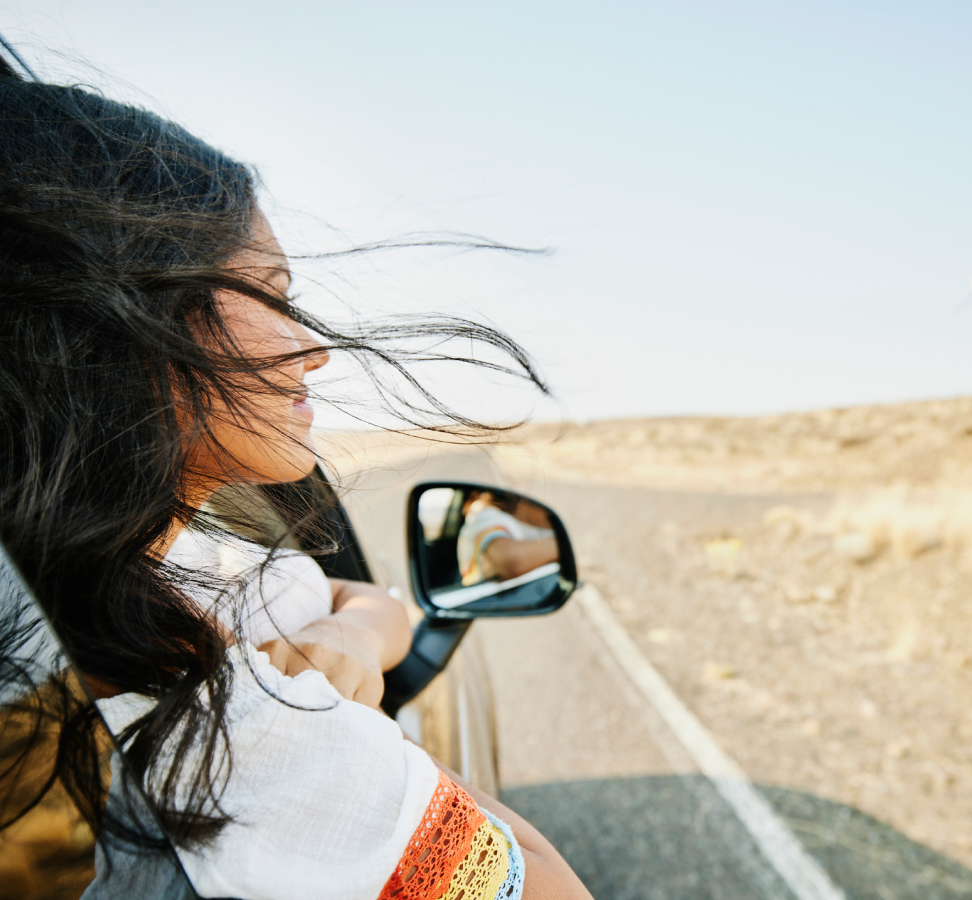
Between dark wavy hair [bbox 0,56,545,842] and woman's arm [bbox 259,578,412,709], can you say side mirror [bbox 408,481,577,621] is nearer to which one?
woman's arm [bbox 259,578,412,709]

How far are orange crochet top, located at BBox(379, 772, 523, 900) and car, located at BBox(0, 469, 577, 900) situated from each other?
0.21 metres

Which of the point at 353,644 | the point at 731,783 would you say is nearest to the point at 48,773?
the point at 353,644

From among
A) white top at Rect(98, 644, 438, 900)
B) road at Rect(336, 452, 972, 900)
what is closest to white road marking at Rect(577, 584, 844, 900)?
road at Rect(336, 452, 972, 900)

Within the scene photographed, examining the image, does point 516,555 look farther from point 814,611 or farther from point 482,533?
point 814,611

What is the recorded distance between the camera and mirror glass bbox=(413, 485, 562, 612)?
1.87 metres

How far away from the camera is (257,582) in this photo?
1.00m

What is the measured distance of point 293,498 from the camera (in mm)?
1107

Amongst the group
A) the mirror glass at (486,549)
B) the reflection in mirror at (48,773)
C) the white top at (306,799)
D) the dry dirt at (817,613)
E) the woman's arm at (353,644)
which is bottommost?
the dry dirt at (817,613)

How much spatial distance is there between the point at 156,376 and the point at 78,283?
13cm

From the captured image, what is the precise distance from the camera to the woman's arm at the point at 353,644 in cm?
91

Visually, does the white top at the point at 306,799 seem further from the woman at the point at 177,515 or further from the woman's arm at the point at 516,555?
the woman's arm at the point at 516,555

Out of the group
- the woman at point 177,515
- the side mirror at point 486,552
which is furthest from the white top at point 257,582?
the side mirror at point 486,552

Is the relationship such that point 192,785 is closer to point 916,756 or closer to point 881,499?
point 916,756

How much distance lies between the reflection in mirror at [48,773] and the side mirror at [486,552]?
128cm
